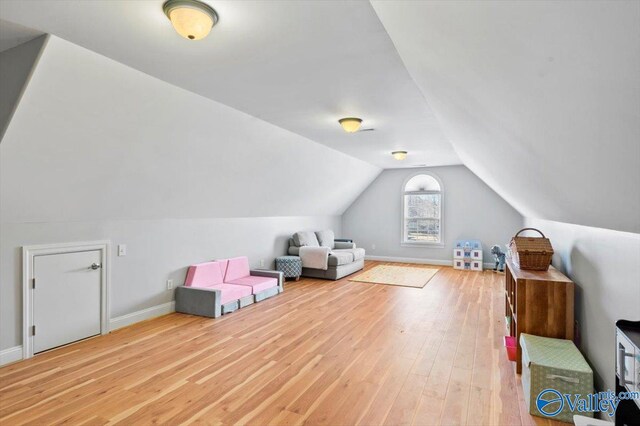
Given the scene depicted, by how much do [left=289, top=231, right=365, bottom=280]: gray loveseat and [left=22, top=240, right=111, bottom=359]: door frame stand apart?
12.1 ft

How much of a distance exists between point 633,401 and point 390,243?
26.3ft

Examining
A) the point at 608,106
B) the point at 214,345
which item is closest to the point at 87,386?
the point at 214,345

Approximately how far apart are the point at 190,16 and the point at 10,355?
10.9ft

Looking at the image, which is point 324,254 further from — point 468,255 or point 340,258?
point 468,255

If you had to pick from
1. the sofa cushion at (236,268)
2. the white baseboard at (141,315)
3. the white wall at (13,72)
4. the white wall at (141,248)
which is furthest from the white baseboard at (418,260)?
the white wall at (13,72)

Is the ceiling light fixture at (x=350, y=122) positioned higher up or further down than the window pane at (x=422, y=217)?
higher up

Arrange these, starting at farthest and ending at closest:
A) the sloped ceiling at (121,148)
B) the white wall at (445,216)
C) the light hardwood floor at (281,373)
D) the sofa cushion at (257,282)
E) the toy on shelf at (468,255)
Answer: the white wall at (445,216)
the toy on shelf at (468,255)
the sofa cushion at (257,282)
the sloped ceiling at (121,148)
the light hardwood floor at (281,373)

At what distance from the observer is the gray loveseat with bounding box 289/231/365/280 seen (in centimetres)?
671

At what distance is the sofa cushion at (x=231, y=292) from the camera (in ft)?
14.8

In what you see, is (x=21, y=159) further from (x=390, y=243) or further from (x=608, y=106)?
(x=390, y=243)

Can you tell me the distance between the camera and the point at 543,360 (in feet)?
7.61

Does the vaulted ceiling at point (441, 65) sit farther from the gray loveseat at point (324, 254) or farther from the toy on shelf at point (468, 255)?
the toy on shelf at point (468, 255)

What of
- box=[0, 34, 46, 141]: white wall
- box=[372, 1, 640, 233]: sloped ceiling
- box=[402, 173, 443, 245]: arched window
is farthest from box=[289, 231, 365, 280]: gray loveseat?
box=[0, 34, 46, 141]: white wall

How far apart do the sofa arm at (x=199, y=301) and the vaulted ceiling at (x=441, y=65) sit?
2.34 metres
